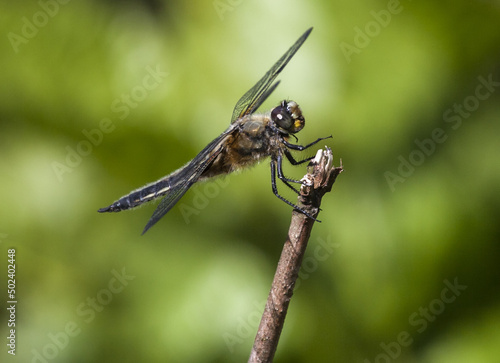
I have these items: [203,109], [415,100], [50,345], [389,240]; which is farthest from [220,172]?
[50,345]

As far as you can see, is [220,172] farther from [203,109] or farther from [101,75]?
[101,75]

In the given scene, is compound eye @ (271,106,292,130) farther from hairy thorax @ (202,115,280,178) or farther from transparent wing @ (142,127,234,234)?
transparent wing @ (142,127,234,234)

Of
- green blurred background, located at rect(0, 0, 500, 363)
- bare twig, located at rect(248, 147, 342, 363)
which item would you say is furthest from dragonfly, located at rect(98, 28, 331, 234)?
bare twig, located at rect(248, 147, 342, 363)

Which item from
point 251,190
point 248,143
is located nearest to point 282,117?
point 248,143

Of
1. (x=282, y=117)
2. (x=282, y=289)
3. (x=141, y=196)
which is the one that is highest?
(x=282, y=117)

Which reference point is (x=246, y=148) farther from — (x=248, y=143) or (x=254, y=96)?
(x=254, y=96)

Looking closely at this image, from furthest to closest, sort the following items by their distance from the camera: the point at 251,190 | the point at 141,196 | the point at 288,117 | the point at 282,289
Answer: the point at 251,190 → the point at 141,196 → the point at 288,117 → the point at 282,289

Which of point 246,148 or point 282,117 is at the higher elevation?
point 282,117
